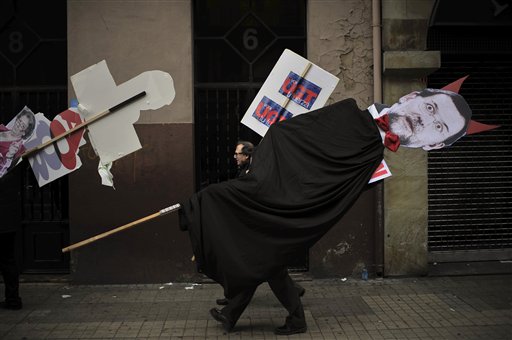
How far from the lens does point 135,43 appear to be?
313 inches

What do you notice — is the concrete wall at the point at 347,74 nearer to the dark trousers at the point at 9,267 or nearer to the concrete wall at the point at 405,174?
the concrete wall at the point at 405,174

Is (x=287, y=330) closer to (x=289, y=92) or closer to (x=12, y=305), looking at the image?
(x=289, y=92)

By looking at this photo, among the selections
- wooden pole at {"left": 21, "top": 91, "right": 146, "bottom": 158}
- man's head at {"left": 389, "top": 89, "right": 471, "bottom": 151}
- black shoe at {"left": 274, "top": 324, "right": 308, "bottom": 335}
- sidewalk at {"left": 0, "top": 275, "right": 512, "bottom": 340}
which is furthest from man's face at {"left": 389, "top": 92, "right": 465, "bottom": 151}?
wooden pole at {"left": 21, "top": 91, "right": 146, "bottom": 158}

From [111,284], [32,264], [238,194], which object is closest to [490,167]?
[238,194]

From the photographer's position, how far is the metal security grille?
347 inches

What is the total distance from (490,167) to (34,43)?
23.0 feet

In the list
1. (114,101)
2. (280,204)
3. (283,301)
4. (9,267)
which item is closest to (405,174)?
(283,301)

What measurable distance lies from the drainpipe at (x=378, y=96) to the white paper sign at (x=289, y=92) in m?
1.07

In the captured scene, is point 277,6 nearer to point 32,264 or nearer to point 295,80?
point 295,80

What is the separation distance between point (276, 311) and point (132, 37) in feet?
13.4

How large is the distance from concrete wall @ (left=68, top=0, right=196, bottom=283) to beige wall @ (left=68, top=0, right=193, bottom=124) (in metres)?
0.01

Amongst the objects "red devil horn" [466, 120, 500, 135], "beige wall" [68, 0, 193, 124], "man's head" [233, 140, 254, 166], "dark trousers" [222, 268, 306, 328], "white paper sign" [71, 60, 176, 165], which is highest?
"beige wall" [68, 0, 193, 124]

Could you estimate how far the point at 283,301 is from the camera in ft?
19.6

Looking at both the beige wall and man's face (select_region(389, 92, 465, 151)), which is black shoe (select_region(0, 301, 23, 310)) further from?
man's face (select_region(389, 92, 465, 151))
